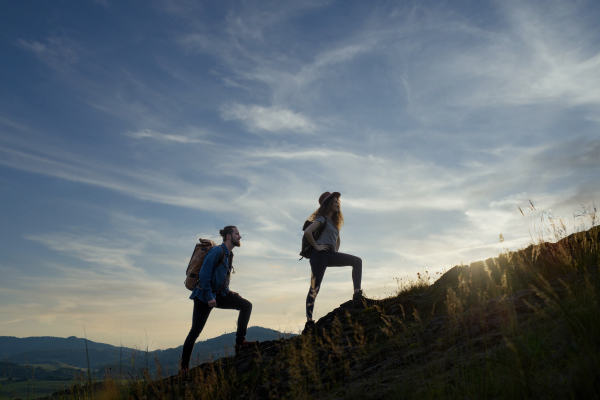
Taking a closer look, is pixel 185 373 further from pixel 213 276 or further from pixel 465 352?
pixel 465 352

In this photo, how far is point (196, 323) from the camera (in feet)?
18.7

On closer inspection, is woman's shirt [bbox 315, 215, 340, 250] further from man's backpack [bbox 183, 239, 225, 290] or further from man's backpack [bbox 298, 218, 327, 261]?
man's backpack [bbox 183, 239, 225, 290]

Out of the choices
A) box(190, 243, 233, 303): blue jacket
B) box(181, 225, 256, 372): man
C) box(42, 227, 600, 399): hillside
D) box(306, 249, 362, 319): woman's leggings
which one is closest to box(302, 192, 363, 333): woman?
box(306, 249, 362, 319): woman's leggings

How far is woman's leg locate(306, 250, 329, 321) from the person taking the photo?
6.36 metres

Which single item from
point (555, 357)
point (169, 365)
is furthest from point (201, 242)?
point (555, 357)

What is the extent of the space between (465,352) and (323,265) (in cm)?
333

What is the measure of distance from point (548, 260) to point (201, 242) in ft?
17.9

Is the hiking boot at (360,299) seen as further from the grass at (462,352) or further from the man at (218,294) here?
the man at (218,294)

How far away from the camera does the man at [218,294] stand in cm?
571

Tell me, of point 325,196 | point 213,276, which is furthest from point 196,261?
point 325,196

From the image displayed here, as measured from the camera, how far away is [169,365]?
5.72 meters

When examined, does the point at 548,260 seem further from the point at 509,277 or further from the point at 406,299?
the point at 406,299

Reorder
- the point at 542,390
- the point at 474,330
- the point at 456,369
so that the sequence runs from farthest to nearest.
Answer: the point at 474,330
the point at 456,369
the point at 542,390

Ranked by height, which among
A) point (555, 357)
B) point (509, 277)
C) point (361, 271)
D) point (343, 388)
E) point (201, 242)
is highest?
point (201, 242)
